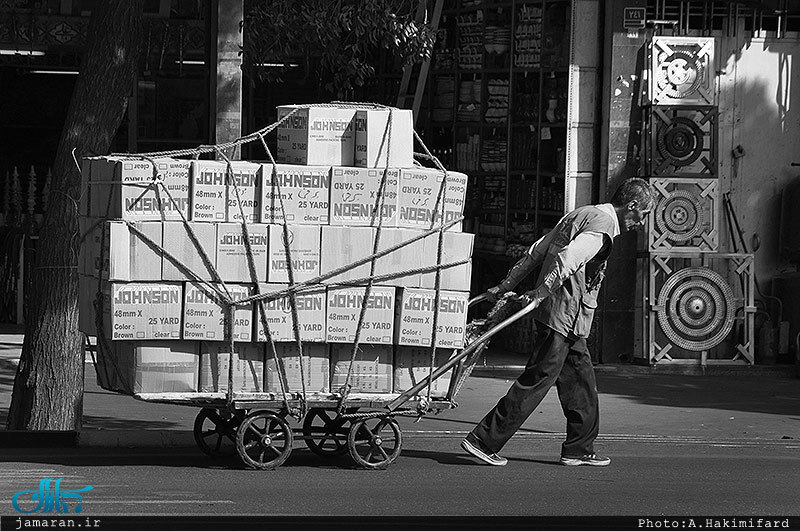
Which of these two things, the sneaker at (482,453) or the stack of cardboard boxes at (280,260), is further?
the sneaker at (482,453)

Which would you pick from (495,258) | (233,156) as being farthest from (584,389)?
(495,258)

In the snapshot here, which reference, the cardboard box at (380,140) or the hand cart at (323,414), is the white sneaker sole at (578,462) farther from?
the cardboard box at (380,140)

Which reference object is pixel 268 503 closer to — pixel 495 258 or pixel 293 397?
pixel 293 397

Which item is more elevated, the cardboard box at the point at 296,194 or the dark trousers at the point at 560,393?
the cardboard box at the point at 296,194

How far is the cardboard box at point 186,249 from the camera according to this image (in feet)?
28.4

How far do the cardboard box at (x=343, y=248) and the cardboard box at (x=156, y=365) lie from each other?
101cm

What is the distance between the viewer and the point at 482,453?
968cm

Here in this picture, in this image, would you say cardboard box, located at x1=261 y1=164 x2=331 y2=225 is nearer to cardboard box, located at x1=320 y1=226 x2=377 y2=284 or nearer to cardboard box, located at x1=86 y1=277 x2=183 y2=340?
cardboard box, located at x1=320 y1=226 x2=377 y2=284

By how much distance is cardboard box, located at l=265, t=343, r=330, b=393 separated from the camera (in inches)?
353

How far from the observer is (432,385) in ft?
30.4

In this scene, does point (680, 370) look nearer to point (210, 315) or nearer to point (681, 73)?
point (681, 73)

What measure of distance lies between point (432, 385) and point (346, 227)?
124cm

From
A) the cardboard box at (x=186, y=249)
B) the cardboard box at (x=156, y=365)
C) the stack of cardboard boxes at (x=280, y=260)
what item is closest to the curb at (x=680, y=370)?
the stack of cardboard boxes at (x=280, y=260)

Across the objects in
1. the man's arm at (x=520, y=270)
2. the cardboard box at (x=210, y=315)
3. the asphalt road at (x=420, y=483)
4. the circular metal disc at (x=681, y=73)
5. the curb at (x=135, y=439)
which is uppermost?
the circular metal disc at (x=681, y=73)
